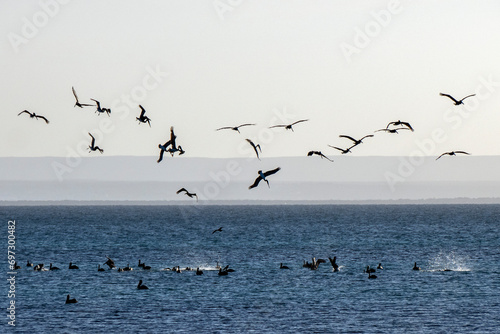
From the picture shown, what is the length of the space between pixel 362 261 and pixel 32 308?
53.6 m

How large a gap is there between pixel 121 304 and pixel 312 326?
58.7ft

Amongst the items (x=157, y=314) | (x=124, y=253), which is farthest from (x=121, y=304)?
(x=124, y=253)

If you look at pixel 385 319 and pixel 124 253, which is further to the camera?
pixel 124 253

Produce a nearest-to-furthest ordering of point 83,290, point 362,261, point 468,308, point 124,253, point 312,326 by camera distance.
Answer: point 312,326 → point 468,308 → point 83,290 → point 362,261 → point 124,253

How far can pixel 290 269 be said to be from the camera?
9700 cm

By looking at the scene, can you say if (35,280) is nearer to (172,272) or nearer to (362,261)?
(172,272)

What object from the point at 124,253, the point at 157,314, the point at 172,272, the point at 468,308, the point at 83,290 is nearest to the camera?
the point at 157,314

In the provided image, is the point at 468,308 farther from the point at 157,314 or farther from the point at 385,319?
the point at 157,314

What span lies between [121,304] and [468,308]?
2754cm

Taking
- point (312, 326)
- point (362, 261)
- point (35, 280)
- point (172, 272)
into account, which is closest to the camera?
point (312, 326)

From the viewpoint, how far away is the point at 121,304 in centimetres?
6888

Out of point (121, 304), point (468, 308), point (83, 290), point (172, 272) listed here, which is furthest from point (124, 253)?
point (468, 308)

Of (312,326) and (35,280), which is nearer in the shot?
(312,326)

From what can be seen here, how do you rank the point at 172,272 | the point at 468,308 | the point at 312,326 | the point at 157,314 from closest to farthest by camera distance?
the point at 312,326, the point at 157,314, the point at 468,308, the point at 172,272
